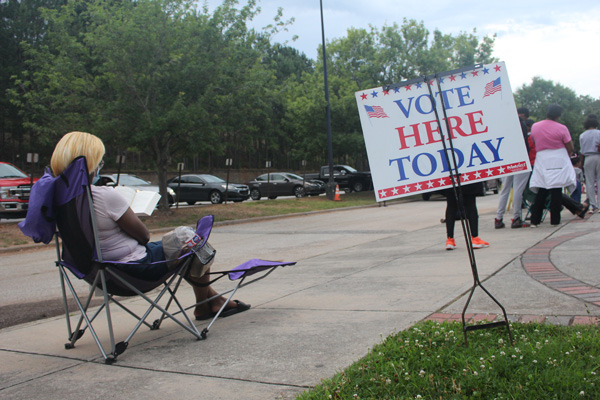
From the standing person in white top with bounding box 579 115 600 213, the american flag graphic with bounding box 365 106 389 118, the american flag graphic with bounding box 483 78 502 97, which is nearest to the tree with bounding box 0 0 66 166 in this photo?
the standing person in white top with bounding box 579 115 600 213

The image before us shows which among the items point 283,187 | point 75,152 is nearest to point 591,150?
point 75,152

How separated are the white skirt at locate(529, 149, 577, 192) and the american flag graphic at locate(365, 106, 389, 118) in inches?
253

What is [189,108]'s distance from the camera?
17.4 meters

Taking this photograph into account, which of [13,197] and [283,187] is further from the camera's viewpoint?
[283,187]

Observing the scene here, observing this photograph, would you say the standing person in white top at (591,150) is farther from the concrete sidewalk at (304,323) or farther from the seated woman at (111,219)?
the seated woman at (111,219)

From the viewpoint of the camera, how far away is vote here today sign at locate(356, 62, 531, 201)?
13.1 ft

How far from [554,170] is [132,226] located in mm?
7569

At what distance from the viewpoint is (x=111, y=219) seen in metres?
3.98

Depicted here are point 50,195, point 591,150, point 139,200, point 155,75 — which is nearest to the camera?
point 50,195

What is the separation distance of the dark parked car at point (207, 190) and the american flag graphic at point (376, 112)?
25317 mm

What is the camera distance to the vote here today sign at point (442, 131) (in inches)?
157

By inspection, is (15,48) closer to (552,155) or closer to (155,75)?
(155,75)

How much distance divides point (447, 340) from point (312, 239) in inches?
343

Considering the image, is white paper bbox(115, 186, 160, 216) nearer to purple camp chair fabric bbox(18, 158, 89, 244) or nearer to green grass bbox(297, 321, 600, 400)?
purple camp chair fabric bbox(18, 158, 89, 244)
